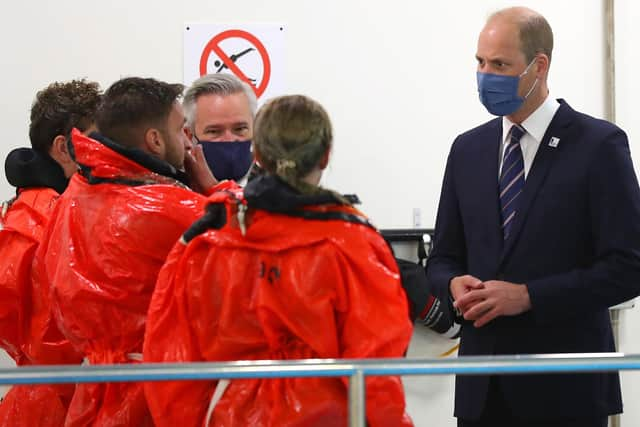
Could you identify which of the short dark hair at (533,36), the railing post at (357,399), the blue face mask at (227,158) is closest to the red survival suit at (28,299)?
the blue face mask at (227,158)

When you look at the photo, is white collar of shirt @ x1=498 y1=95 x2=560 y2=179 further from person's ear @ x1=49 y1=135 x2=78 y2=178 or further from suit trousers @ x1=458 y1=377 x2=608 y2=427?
person's ear @ x1=49 y1=135 x2=78 y2=178

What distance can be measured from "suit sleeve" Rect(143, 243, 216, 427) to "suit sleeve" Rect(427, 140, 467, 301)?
2.68 ft

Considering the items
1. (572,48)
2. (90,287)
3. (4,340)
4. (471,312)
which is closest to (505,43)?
(471,312)

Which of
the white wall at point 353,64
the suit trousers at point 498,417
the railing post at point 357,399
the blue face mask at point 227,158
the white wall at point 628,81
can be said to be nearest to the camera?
the railing post at point 357,399

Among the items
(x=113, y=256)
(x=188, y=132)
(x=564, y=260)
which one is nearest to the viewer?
(x=113, y=256)

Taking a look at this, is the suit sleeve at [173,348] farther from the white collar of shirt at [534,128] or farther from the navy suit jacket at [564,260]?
the white collar of shirt at [534,128]

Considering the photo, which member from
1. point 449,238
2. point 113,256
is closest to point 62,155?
point 113,256

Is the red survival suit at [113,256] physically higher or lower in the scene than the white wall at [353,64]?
lower

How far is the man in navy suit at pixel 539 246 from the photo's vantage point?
7.08ft

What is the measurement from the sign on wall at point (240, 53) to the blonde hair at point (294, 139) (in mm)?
2307

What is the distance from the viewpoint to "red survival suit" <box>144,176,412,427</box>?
68.2 inches

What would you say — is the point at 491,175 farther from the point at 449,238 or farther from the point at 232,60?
the point at 232,60

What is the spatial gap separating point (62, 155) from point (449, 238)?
1274 mm

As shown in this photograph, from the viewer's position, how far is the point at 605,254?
85.3 inches
